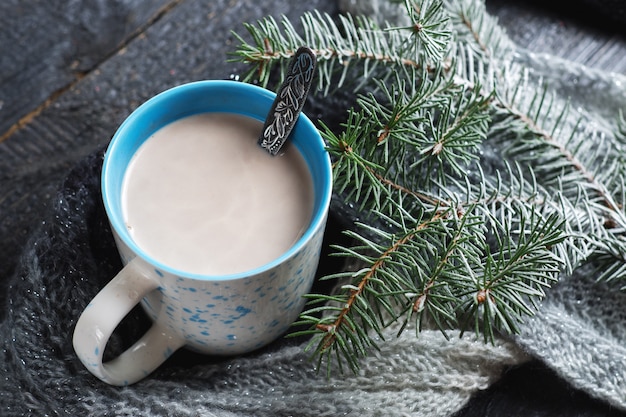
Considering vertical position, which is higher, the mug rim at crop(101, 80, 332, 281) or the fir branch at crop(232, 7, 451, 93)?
the fir branch at crop(232, 7, 451, 93)

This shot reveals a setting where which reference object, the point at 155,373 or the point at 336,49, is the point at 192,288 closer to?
the point at 155,373

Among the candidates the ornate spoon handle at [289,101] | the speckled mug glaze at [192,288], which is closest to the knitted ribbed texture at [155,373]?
the speckled mug glaze at [192,288]

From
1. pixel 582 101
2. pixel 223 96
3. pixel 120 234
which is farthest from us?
pixel 582 101

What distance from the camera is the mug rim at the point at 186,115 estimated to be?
20.2 inches

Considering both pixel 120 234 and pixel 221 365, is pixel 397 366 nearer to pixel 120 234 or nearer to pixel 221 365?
pixel 221 365

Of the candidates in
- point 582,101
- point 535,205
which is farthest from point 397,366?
point 582,101

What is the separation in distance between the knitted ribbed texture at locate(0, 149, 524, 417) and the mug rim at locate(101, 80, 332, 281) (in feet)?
0.32

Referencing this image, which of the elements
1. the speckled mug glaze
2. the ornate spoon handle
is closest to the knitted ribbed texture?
the speckled mug glaze

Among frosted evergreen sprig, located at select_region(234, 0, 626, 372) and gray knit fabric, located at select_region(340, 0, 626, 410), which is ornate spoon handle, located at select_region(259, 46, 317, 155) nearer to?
frosted evergreen sprig, located at select_region(234, 0, 626, 372)

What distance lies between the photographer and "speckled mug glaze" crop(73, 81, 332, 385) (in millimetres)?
523

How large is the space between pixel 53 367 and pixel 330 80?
13.5 inches

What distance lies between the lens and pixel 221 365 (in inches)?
25.3

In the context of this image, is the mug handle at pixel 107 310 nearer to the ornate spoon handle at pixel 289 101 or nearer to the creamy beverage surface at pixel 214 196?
the creamy beverage surface at pixel 214 196

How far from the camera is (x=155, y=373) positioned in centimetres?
64
